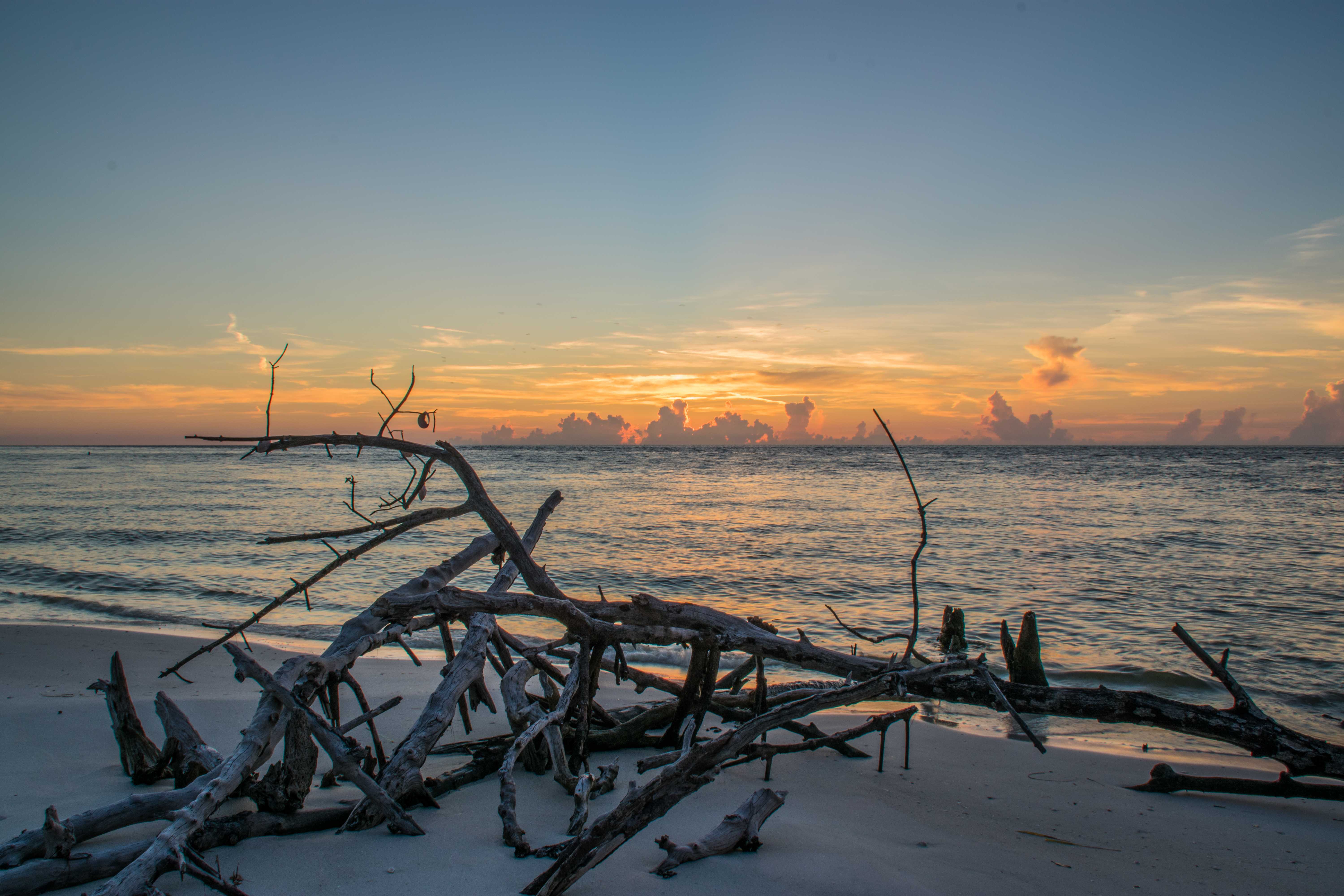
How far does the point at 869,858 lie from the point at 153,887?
9.78 feet

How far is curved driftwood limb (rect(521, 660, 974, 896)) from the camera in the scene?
8.16ft

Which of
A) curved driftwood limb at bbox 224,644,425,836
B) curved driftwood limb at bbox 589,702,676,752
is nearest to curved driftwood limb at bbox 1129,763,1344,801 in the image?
curved driftwood limb at bbox 589,702,676,752

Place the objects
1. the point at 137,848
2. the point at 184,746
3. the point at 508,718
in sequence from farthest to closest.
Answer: the point at 508,718
the point at 184,746
the point at 137,848

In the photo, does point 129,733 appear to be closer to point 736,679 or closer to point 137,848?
point 137,848

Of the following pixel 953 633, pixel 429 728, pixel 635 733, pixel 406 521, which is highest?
pixel 406 521

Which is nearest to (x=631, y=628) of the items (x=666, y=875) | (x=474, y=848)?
(x=666, y=875)

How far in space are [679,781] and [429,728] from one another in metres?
1.49

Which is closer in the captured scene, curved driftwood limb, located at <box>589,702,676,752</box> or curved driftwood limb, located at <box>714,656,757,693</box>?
curved driftwood limb, located at <box>589,702,676,752</box>

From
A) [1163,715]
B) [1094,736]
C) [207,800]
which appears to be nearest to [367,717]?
[207,800]

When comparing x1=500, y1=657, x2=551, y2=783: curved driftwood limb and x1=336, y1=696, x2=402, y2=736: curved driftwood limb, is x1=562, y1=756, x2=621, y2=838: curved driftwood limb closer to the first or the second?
x1=500, y1=657, x2=551, y2=783: curved driftwood limb

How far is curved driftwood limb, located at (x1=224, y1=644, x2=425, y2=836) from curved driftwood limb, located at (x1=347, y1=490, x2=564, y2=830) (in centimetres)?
12

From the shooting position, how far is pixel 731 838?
317 centimetres

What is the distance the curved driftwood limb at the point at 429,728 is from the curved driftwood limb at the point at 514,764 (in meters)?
0.42

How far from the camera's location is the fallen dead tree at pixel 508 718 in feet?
8.52
